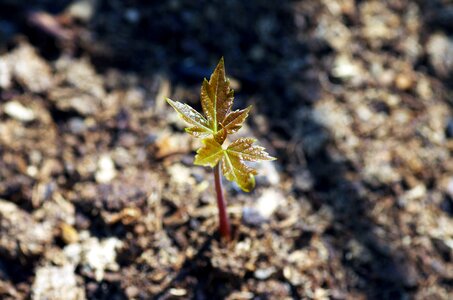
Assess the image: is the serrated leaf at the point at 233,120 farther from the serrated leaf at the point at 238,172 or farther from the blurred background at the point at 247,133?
the blurred background at the point at 247,133

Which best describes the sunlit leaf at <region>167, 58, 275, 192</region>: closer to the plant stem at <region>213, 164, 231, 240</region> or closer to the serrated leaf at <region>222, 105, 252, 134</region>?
the serrated leaf at <region>222, 105, 252, 134</region>

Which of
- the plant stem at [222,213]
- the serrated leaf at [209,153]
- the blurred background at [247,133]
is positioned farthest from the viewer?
the blurred background at [247,133]

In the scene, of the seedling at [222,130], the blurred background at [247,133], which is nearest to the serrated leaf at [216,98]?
the seedling at [222,130]

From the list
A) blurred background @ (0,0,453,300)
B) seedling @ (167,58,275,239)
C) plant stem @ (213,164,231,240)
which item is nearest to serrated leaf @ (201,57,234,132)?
seedling @ (167,58,275,239)

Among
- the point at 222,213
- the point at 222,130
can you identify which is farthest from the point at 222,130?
the point at 222,213

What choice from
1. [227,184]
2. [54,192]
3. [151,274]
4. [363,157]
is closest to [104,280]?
[151,274]
